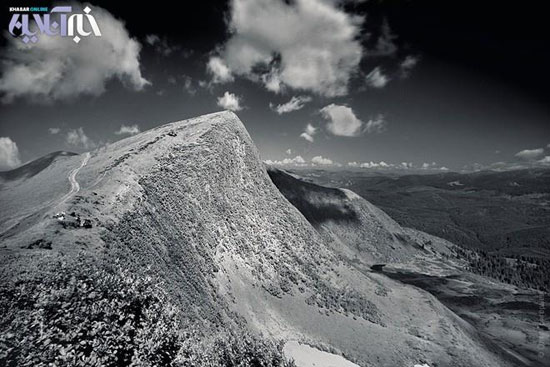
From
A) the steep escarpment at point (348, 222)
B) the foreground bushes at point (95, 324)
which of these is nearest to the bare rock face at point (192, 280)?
the foreground bushes at point (95, 324)

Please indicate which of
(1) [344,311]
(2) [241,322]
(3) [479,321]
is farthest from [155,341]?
(3) [479,321]

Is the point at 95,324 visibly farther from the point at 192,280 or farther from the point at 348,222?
the point at 348,222

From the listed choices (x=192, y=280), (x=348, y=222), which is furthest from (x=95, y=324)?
(x=348, y=222)

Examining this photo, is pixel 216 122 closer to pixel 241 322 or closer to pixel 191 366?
pixel 241 322

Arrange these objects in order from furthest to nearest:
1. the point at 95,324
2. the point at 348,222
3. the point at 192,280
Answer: the point at 348,222, the point at 192,280, the point at 95,324

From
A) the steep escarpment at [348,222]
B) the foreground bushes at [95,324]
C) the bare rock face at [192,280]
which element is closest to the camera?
the foreground bushes at [95,324]

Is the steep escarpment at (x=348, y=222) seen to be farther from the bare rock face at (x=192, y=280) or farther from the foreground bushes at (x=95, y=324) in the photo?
the foreground bushes at (x=95, y=324)
